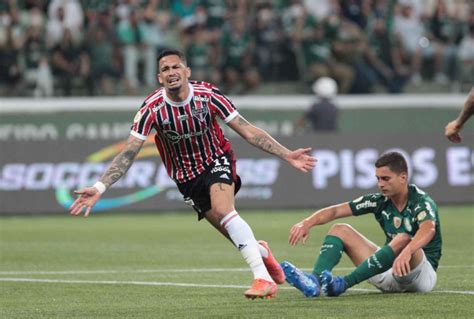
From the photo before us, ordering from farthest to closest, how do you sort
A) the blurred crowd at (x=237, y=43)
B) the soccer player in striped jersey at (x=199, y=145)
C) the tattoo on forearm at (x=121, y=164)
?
the blurred crowd at (x=237, y=43), the soccer player in striped jersey at (x=199, y=145), the tattoo on forearm at (x=121, y=164)

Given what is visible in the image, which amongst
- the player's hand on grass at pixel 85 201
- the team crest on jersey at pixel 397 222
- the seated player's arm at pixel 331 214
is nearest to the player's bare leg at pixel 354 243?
the seated player's arm at pixel 331 214

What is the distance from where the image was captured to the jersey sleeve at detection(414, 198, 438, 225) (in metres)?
9.08

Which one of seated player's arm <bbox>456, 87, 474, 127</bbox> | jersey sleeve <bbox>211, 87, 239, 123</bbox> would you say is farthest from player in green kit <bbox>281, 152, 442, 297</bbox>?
jersey sleeve <bbox>211, 87, 239, 123</bbox>

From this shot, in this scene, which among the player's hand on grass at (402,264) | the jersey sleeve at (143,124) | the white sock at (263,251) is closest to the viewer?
the player's hand on grass at (402,264)

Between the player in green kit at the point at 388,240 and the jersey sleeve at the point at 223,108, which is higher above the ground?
the jersey sleeve at the point at 223,108

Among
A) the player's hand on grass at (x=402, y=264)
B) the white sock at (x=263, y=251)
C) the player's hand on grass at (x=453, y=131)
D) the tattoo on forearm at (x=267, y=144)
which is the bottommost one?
the white sock at (x=263, y=251)

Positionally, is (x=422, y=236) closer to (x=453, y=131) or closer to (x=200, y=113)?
(x=453, y=131)

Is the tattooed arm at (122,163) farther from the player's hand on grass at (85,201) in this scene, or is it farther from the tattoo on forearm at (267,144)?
the tattoo on forearm at (267,144)

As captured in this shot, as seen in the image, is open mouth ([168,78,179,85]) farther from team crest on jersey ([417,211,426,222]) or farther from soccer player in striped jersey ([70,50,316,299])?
team crest on jersey ([417,211,426,222])

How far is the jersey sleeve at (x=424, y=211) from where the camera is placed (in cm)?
908

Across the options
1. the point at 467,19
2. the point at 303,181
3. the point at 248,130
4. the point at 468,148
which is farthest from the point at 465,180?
the point at 248,130

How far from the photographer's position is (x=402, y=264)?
28.1ft

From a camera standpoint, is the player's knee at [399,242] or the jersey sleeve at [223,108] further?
the jersey sleeve at [223,108]

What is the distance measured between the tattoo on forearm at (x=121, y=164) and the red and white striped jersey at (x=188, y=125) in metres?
0.10
